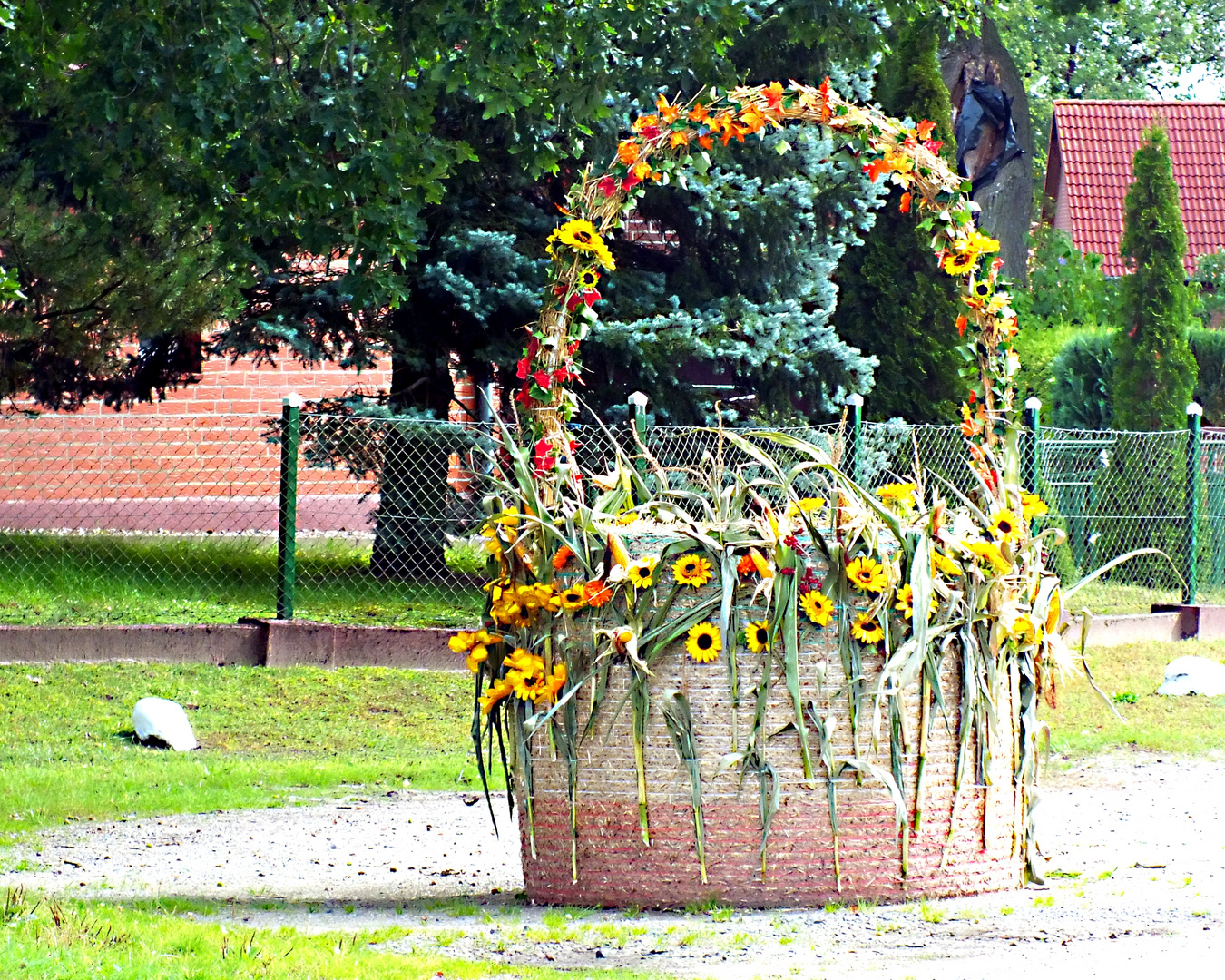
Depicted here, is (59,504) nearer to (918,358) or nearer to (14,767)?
(14,767)

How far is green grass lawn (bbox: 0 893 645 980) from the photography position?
3.43 metres

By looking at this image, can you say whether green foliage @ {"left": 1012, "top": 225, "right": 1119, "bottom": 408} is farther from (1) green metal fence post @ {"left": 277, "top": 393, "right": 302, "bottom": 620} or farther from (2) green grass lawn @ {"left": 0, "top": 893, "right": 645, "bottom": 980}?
(2) green grass lawn @ {"left": 0, "top": 893, "right": 645, "bottom": 980}

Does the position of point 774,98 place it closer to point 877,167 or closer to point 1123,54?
point 877,167

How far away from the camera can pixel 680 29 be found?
10.2 metres

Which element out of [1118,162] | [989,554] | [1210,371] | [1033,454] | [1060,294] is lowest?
[989,554]

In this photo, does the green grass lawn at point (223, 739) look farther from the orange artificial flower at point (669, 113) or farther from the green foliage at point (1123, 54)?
the green foliage at point (1123, 54)

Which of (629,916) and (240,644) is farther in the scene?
(240,644)

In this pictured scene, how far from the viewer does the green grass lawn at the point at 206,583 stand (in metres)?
10.2

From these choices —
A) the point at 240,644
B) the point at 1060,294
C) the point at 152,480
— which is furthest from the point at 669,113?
the point at 1060,294

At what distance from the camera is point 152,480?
1177 centimetres

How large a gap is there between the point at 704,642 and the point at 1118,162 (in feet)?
Result: 91.7

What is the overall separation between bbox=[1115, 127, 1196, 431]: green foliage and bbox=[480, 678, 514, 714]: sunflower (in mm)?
13452

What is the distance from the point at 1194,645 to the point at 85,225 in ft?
26.5

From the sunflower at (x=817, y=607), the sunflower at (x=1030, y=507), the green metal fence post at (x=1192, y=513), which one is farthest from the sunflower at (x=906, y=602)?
the green metal fence post at (x=1192, y=513)
